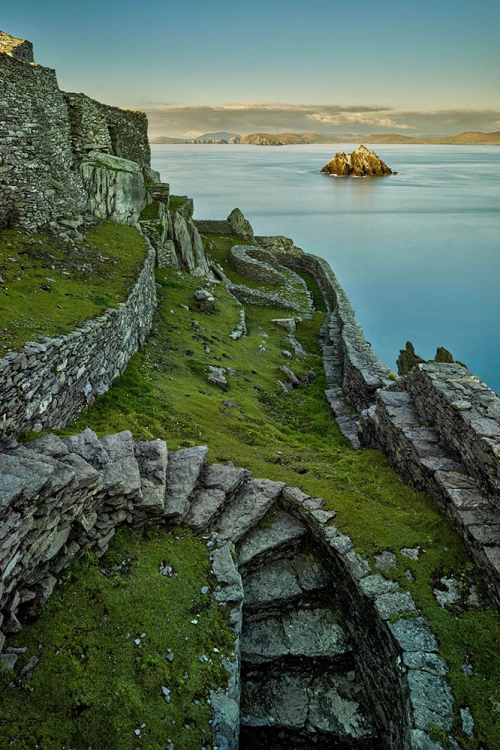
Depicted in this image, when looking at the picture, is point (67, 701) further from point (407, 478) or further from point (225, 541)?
point (407, 478)

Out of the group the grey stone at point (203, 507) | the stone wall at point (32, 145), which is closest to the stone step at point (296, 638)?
the grey stone at point (203, 507)

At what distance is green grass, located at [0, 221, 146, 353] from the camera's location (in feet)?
42.0

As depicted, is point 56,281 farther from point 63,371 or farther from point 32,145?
point 32,145

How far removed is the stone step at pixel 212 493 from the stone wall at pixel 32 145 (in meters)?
13.9

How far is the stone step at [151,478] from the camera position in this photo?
9.43m

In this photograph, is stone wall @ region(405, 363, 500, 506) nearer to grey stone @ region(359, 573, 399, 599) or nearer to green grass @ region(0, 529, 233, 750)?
grey stone @ region(359, 573, 399, 599)

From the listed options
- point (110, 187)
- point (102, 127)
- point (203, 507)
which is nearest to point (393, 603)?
point (203, 507)

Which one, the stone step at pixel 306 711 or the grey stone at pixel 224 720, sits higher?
the grey stone at pixel 224 720

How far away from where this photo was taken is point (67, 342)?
491 inches

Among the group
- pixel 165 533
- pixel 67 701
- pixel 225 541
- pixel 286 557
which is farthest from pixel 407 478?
Answer: pixel 67 701

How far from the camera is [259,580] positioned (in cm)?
1020

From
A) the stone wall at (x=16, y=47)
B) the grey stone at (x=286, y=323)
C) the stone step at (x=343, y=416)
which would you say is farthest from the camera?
the grey stone at (x=286, y=323)

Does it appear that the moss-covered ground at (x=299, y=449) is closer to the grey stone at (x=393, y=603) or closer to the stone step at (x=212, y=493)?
the grey stone at (x=393, y=603)

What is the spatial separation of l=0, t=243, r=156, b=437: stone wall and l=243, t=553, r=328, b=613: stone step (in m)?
6.23
